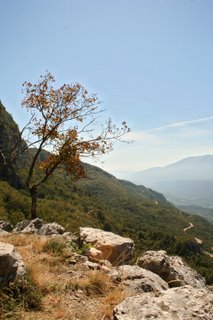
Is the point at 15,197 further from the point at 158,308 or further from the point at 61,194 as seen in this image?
the point at 158,308

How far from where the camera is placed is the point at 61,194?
10356 centimetres

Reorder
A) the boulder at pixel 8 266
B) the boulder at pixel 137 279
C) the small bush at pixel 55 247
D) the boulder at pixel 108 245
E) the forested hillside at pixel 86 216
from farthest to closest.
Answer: the forested hillside at pixel 86 216 < the boulder at pixel 108 245 < the small bush at pixel 55 247 < the boulder at pixel 137 279 < the boulder at pixel 8 266

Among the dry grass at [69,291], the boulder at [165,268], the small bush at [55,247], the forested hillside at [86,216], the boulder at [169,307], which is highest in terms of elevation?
the boulder at [169,307]

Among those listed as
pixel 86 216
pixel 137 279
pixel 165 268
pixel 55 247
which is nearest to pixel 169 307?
pixel 137 279

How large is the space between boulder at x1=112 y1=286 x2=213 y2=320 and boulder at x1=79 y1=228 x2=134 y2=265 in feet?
15.9

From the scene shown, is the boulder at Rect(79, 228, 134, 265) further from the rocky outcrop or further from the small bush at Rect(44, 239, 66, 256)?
the rocky outcrop

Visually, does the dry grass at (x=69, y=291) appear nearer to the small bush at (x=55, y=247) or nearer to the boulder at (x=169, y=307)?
the small bush at (x=55, y=247)

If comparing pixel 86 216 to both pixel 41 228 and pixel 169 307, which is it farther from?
pixel 169 307

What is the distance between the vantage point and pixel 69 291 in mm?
6051

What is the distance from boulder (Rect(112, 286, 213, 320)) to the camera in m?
4.22

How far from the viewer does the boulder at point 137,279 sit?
6.63m

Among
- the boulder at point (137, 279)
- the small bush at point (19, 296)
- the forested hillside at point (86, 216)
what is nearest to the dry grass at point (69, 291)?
the small bush at point (19, 296)

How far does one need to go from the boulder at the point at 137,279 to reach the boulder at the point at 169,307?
1668 millimetres

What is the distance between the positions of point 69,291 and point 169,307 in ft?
8.11
